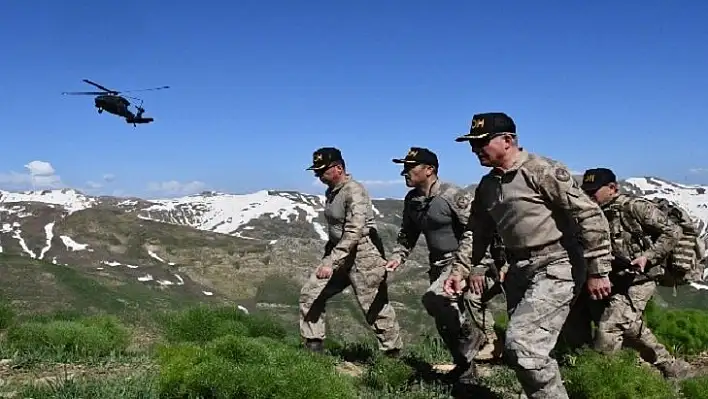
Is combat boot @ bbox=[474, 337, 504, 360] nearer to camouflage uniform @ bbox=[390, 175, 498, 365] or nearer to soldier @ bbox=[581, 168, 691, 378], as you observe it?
camouflage uniform @ bbox=[390, 175, 498, 365]

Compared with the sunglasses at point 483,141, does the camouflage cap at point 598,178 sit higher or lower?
lower

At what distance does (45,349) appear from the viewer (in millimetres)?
7922

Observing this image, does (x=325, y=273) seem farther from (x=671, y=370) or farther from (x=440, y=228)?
(x=671, y=370)

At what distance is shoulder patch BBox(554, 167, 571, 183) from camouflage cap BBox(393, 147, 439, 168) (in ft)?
8.78

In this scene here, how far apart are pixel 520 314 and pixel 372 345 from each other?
4728 mm

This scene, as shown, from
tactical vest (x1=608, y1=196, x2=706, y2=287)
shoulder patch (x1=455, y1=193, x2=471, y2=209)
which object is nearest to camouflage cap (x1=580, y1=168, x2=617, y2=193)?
tactical vest (x1=608, y1=196, x2=706, y2=287)

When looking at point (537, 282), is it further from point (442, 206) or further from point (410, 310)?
point (410, 310)

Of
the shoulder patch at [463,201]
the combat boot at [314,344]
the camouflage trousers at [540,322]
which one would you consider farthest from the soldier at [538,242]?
the combat boot at [314,344]

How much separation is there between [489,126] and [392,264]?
3.29 m

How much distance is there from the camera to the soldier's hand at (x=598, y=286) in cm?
558

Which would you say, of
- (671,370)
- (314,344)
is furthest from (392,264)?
(671,370)

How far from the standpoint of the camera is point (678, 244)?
26.4 ft

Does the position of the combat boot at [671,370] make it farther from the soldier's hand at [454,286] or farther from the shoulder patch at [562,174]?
the shoulder patch at [562,174]

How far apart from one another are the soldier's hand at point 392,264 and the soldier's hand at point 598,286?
329 cm
